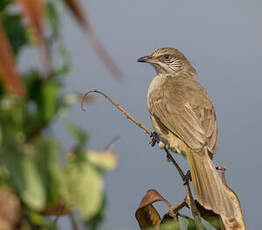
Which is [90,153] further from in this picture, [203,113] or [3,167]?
[203,113]

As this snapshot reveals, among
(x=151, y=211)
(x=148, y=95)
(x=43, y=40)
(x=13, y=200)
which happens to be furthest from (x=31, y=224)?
(x=148, y=95)

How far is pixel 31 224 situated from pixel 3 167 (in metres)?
0.15

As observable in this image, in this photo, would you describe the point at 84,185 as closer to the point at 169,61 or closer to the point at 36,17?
the point at 36,17

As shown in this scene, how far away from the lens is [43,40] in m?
0.67

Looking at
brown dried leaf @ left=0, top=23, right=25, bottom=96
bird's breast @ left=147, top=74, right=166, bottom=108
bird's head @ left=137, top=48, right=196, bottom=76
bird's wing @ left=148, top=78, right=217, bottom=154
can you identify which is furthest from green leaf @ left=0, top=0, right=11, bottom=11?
bird's head @ left=137, top=48, right=196, bottom=76

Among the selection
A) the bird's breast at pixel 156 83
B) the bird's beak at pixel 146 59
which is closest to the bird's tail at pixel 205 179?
the bird's breast at pixel 156 83

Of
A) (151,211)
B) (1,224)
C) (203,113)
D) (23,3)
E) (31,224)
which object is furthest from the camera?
(203,113)

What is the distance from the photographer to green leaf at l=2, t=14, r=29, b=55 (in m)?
0.90

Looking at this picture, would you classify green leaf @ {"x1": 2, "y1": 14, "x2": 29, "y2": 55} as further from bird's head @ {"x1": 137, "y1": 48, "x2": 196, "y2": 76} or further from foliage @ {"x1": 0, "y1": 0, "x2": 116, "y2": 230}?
bird's head @ {"x1": 137, "y1": 48, "x2": 196, "y2": 76}

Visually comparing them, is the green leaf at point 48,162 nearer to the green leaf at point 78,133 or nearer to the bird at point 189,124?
the green leaf at point 78,133

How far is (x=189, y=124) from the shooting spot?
5.60 m

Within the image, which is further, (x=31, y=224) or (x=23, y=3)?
(x=31, y=224)

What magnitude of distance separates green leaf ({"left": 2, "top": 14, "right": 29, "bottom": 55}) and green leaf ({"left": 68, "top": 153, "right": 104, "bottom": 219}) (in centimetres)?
23

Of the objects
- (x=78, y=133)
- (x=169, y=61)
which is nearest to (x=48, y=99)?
(x=78, y=133)
